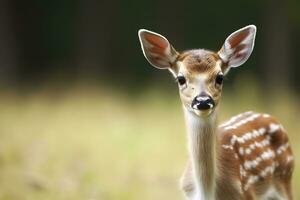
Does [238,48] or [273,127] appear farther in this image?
[273,127]

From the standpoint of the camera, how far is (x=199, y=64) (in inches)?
228

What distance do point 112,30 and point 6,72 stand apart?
7993 mm

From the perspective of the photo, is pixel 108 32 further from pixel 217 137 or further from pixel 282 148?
pixel 217 137

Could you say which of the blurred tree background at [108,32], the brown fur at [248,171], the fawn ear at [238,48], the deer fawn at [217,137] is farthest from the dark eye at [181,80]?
the blurred tree background at [108,32]

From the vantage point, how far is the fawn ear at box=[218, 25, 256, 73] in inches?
240

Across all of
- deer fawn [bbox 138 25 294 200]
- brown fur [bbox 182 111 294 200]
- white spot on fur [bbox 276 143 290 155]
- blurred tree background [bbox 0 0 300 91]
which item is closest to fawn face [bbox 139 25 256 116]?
deer fawn [bbox 138 25 294 200]

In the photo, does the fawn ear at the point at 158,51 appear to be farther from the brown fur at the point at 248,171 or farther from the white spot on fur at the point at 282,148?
the white spot on fur at the point at 282,148

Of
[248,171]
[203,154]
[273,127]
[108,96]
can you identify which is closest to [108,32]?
[108,96]

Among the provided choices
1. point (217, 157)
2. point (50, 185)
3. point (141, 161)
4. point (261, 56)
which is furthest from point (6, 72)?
point (217, 157)

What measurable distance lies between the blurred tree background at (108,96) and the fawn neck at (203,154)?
2.94 ft

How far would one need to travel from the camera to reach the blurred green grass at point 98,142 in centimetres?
754

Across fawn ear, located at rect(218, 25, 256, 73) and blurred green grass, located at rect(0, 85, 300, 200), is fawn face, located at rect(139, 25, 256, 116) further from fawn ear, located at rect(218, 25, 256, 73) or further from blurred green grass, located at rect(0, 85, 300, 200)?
blurred green grass, located at rect(0, 85, 300, 200)

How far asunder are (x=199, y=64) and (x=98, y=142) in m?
4.55

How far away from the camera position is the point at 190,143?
5945 mm
